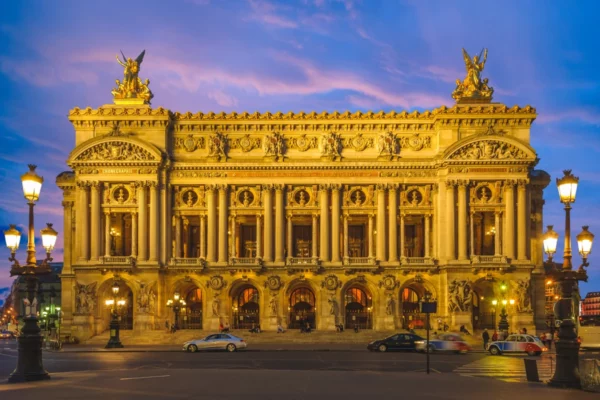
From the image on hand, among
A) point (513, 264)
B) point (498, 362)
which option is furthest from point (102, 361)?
point (513, 264)

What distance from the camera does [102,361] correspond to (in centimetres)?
4722

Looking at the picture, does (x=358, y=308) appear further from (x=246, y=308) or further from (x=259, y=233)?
(x=259, y=233)

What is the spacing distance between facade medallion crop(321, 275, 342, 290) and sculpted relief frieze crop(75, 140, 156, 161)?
19.5m

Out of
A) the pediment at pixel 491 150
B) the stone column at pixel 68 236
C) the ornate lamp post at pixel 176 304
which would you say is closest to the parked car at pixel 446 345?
the pediment at pixel 491 150

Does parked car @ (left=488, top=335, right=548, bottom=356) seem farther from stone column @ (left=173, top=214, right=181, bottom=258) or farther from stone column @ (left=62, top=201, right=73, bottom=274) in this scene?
stone column @ (left=62, top=201, right=73, bottom=274)

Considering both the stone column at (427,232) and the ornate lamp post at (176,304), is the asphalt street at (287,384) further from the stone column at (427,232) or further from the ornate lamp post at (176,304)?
the stone column at (427,232)

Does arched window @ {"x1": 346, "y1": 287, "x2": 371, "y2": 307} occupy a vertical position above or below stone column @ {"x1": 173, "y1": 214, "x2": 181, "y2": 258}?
below

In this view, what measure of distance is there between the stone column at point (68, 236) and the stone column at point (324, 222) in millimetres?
24979

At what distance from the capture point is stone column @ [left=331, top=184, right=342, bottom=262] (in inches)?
3088

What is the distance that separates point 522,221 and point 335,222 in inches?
671

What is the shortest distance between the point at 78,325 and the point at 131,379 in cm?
4815

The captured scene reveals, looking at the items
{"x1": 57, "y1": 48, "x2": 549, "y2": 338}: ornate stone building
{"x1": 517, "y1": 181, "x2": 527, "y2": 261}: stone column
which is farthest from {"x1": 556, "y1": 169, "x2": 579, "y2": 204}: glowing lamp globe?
{"x1": 517, "y1": 181, "x2": 527, "y2": 261}: stone column

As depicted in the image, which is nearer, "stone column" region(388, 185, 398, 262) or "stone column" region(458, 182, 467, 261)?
"stone column" region(458, 182, 467, 261)

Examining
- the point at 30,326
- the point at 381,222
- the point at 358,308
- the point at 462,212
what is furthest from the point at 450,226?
the point at 30,326
